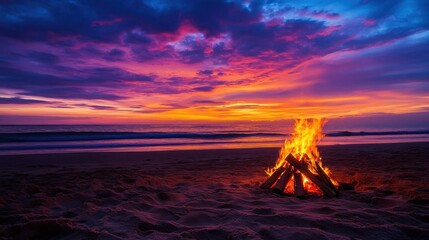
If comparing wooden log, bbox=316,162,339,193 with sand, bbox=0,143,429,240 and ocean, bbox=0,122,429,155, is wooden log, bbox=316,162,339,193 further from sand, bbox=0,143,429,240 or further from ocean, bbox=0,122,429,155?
ocean, bbox=0,122,429,155

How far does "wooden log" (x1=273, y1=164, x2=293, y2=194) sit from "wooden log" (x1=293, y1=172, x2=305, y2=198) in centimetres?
13

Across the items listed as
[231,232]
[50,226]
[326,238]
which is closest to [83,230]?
[50,226]

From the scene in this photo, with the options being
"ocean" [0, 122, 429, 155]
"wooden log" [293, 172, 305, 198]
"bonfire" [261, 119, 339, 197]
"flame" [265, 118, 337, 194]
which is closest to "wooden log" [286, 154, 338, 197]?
"bonfire" [261, 119, 339, 197]

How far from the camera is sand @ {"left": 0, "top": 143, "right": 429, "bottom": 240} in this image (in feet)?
12.4

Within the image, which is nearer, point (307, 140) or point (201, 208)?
point (201, 208)

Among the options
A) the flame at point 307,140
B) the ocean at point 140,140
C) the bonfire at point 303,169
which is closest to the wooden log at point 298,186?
the bonfire at point 303,169

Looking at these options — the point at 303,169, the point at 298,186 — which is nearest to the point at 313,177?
the point at 303,169

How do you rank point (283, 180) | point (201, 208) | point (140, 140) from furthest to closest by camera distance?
point (140, 140), point (283, 180), point (201, 208)

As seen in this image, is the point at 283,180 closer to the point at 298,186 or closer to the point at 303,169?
the point at 298,186

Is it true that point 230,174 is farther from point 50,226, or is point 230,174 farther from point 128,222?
point 50,226

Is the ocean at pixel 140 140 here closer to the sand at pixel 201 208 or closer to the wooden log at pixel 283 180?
the sand at pixel 201 208

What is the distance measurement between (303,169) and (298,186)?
1.26 feet

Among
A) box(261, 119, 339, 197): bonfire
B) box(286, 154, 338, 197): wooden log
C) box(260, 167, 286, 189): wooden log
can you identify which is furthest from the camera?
box(260, 167, 286, 189): wooden log

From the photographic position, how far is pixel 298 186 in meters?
5.96
